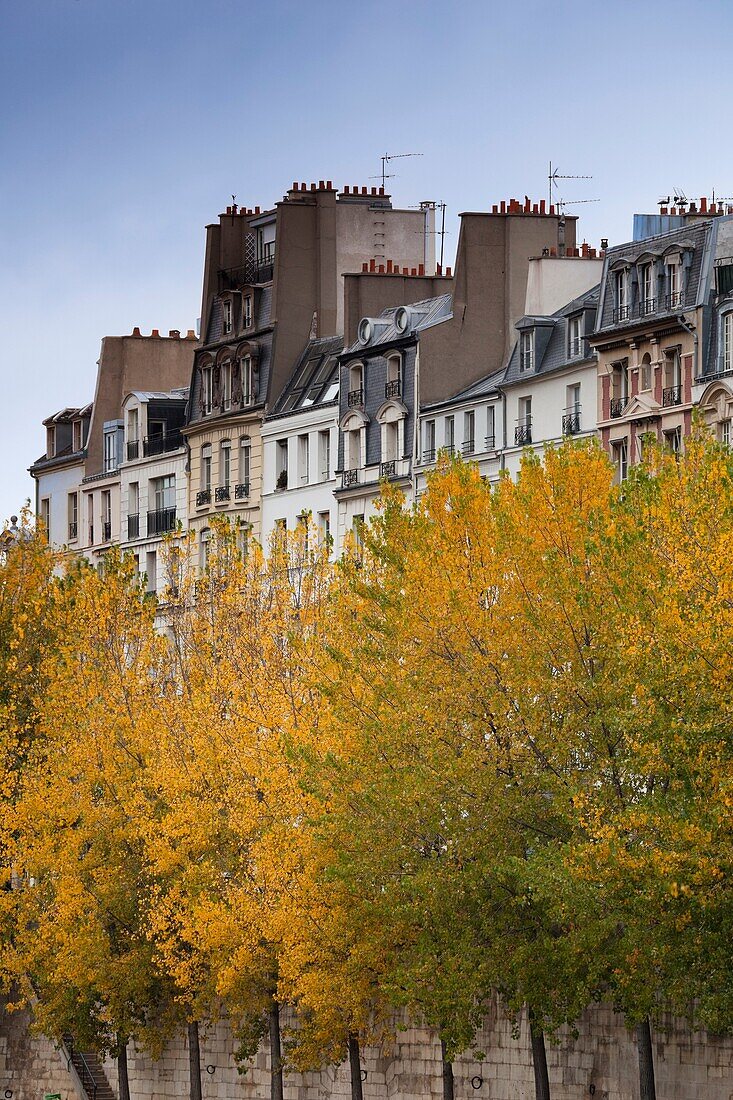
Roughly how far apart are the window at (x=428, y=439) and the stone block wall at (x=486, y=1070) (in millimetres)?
24493

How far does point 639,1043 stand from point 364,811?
23.5ft

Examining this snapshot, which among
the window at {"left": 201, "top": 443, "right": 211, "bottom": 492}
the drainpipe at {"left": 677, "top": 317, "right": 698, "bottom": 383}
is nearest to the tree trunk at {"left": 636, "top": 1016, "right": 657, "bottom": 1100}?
the drainpipe at {"left": 677, "top": 317, "right": 698, "bottom": 383}

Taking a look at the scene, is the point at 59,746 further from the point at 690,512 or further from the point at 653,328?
the point at 690,512

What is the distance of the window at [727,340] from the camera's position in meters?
65.8

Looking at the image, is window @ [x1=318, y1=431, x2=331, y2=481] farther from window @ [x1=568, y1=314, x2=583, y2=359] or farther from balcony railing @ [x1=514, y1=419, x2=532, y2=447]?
window @ [x1=568, y1=314, x2=583, y2=359]

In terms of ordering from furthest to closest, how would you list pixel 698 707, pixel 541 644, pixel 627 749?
pixel 541 644 < pixel 627 749 < pixel 698 707

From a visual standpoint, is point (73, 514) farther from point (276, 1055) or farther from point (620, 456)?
point (276, 1055)

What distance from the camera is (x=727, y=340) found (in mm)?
66125

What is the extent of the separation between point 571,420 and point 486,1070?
29.5 meters

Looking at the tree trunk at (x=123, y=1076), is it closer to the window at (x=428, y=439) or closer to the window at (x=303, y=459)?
the window at (x=428, y=439)

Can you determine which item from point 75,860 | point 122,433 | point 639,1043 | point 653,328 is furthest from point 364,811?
point 122,433

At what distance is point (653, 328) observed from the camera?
68875 millimetres

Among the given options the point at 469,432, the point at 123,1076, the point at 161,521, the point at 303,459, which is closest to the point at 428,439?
the point at 469,432

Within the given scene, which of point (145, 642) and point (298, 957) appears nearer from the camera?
point (298, 957)
